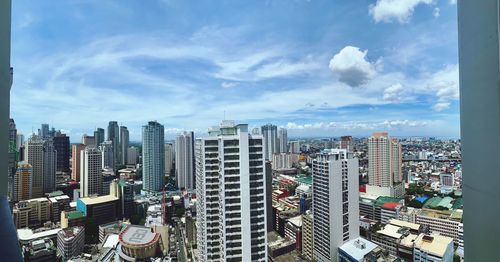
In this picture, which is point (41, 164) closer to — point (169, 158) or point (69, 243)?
point (69, 243)

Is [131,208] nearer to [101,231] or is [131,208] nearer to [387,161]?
[101,231]

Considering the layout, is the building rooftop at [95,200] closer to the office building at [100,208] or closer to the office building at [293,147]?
the office building at [100,208]

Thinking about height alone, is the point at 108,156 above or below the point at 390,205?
above

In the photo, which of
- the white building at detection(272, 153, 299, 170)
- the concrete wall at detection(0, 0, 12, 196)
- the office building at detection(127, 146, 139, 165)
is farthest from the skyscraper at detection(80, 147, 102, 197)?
the concrete wall at detection(0, 0, 12, 196)

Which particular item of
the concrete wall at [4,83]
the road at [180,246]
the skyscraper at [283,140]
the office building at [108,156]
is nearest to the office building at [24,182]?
the office building at [108,156]

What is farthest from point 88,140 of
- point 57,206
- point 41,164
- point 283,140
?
point 283,140
